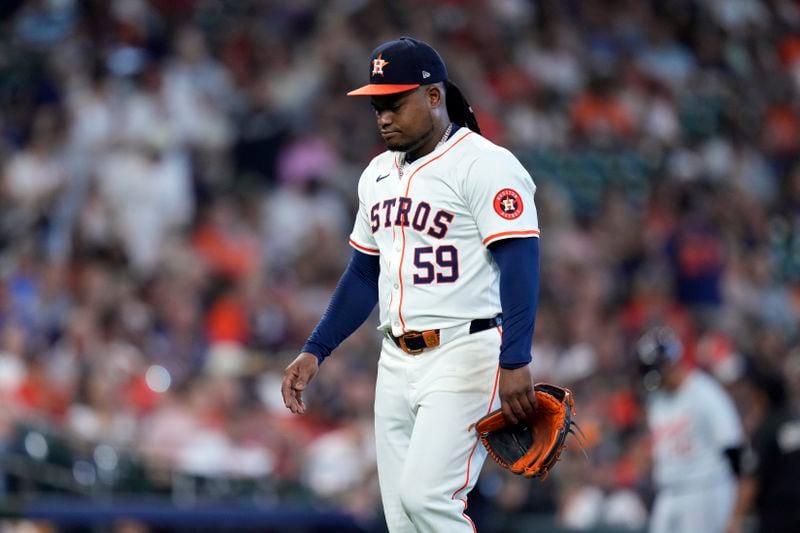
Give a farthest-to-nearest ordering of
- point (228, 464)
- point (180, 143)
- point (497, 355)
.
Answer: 1. point (180, 143)
2. point (228, 464)
3. point (497, 355)

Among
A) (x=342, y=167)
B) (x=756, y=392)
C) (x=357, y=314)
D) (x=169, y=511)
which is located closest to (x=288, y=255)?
(x=342, y=167)

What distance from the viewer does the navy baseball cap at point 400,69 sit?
4.23 m

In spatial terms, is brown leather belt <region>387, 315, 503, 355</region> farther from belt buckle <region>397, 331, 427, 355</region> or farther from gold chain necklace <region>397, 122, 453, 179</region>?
gold chain necklace <region>397, 122, 453, 179</region>

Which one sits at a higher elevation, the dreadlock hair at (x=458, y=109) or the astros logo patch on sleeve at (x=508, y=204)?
the dreadlock hair at (x=458, y=109)

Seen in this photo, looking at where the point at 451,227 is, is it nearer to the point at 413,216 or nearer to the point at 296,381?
the point at 413,216

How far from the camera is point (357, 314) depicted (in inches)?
184

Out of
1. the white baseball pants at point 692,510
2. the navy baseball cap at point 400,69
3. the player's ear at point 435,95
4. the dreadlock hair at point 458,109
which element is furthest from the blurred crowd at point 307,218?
the navy baseball cap at point 400,69

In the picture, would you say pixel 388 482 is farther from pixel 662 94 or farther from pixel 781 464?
pixel 662 94

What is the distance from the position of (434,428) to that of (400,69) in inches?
43.2

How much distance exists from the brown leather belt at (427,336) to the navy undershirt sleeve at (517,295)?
0.62 feet

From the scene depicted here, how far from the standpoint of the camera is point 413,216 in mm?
4293

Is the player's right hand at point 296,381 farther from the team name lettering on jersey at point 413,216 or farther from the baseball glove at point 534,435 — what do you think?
the baseball glove at point 534,435

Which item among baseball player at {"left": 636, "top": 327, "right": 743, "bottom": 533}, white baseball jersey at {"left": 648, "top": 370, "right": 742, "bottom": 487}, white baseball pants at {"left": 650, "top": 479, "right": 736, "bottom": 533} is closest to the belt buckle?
baseball player at {"left": 636, "top": 327, "right": 743, "bottom": 533}

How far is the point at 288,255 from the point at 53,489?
3.31 m
